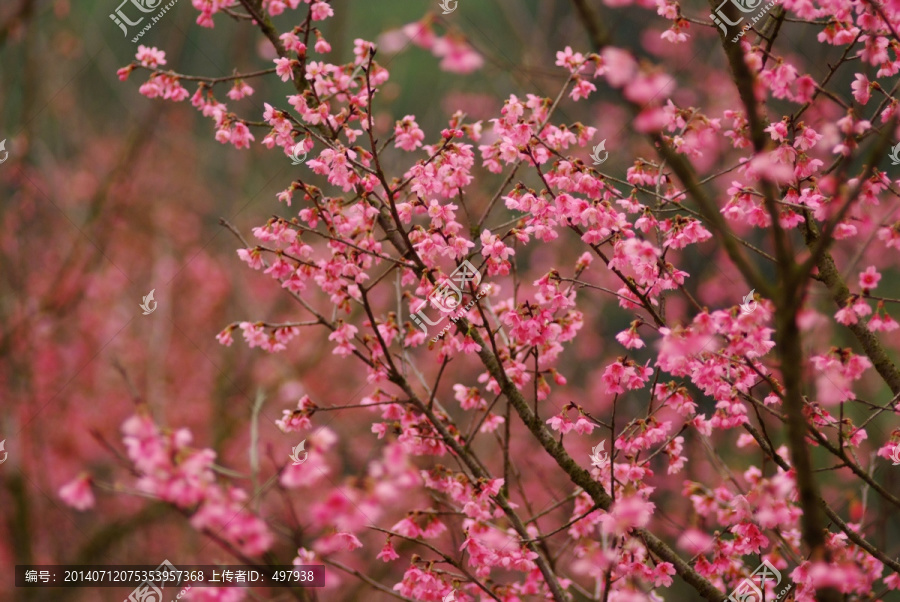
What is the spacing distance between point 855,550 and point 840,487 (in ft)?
25.9

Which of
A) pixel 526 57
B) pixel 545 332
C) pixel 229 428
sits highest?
pixel 526 57

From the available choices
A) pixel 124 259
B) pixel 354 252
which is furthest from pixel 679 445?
pixel 124 259

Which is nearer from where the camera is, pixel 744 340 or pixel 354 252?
pixel 744 340

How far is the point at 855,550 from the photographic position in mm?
3195

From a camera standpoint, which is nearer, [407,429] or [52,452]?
[407,429]

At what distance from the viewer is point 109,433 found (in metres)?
10.4

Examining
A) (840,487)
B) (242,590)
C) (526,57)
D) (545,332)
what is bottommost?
(242,590)

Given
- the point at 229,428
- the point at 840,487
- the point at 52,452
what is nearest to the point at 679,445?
the point at 229,428

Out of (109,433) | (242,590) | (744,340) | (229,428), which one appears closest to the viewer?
(242,590)

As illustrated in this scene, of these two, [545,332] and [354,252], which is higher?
[354,252]

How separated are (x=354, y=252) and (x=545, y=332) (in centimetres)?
98

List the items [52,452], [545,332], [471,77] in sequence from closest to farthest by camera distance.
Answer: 1. [545,332]
2. [52,452]
3. [471,77]

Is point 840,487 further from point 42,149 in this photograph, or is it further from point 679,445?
point 42,149

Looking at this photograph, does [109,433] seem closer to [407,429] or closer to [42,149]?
[42,149]
